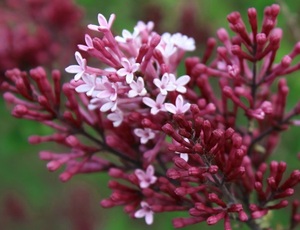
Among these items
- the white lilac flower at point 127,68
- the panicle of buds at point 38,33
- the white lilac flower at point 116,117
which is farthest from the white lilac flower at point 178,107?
the panicle of buds at point 38,33

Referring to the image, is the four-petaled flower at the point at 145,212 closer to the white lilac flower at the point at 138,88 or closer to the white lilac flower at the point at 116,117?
the white lilac flower at the point at 116,117

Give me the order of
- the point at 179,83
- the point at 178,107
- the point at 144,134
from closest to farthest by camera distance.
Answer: the point at 178,107, the point at 179,83, the point at 144,134

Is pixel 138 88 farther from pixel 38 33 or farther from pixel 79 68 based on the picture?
pixel 38 33

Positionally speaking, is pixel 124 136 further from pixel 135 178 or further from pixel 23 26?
pixel 23 26

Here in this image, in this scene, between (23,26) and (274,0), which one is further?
(23,26)

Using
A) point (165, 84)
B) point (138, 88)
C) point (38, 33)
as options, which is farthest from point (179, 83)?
point (38, 33)

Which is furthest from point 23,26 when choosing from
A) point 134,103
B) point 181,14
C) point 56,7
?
point 134,103

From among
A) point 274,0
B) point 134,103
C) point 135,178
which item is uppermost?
Result: point 274,0
